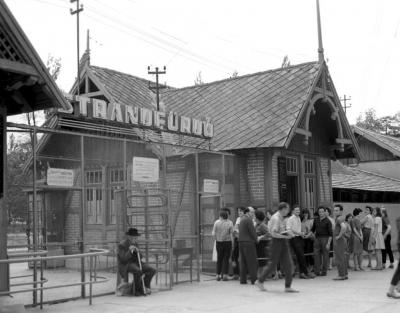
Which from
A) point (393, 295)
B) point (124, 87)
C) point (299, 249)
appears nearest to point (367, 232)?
point (299, 249)

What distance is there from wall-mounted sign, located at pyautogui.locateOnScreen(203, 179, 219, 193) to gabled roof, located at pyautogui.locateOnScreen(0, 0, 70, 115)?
198 inches

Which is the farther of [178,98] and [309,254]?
[178,98]

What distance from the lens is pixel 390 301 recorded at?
10109 millimetres

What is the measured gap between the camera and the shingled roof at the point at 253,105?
52.0 feet

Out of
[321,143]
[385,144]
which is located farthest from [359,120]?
[321,143]

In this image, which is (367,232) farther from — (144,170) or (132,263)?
(132,263)

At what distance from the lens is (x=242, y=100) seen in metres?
18.0

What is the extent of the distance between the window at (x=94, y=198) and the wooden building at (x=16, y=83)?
4590mm

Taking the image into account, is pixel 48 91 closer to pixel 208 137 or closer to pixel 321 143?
pixel 208 137

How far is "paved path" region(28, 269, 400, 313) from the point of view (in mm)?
9531

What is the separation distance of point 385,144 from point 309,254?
52.4 ft

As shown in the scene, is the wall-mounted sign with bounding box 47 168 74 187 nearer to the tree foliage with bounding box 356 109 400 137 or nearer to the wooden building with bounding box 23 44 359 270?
the wooden building with bounding box 23 44 359 270

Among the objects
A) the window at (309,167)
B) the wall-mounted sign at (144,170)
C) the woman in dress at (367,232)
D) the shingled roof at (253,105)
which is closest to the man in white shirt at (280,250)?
the wall-mounted sign at (144,170)

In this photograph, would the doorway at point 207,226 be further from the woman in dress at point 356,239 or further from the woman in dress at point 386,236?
the woman in dress at point 386,236
